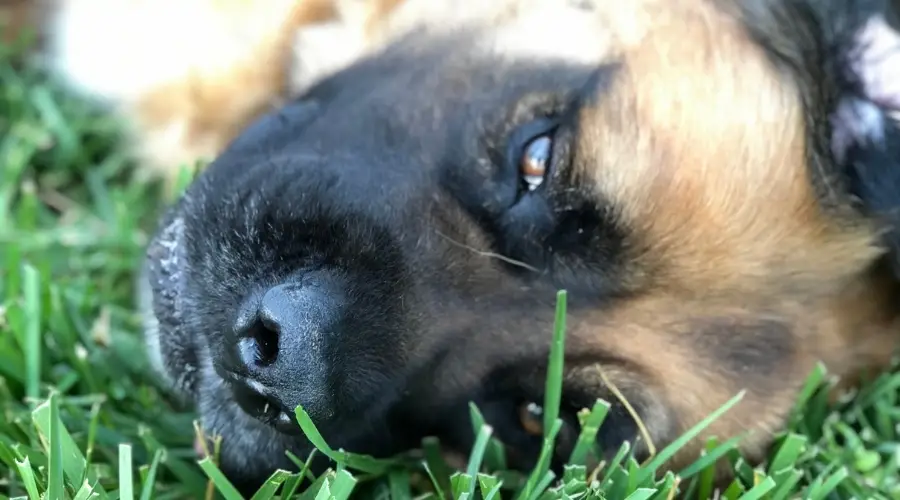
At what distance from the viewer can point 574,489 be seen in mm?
1573

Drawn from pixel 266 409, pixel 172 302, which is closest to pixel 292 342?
pixel 266 409

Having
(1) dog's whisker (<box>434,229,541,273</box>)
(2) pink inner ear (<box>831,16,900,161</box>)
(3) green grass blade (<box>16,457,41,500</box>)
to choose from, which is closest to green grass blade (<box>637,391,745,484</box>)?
(1) dog's whisker (<box>434,229,541,273</box>)

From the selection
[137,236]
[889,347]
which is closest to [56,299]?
[137,236]

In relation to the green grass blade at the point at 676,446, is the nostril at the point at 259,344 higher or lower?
higher

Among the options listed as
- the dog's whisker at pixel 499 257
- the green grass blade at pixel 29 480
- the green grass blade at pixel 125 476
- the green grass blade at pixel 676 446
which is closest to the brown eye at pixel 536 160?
the dog's whisker at pixel 499 257

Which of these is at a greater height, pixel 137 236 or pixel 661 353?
pixel 137 236

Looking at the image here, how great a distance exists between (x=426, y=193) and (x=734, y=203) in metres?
0.60

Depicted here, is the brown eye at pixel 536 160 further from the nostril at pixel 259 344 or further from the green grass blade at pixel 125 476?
the green grass blade at pixel 125 476

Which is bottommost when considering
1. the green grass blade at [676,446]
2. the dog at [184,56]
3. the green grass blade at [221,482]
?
the green grass blade at [676,446]

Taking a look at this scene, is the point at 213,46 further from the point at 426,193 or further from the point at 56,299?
the point at 426,193

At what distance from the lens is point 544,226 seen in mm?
1742

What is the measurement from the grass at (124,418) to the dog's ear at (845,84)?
1.39 ft

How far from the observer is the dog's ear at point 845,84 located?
1.95 meters

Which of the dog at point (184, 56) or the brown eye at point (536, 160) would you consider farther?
the dog at point (184, 56)
